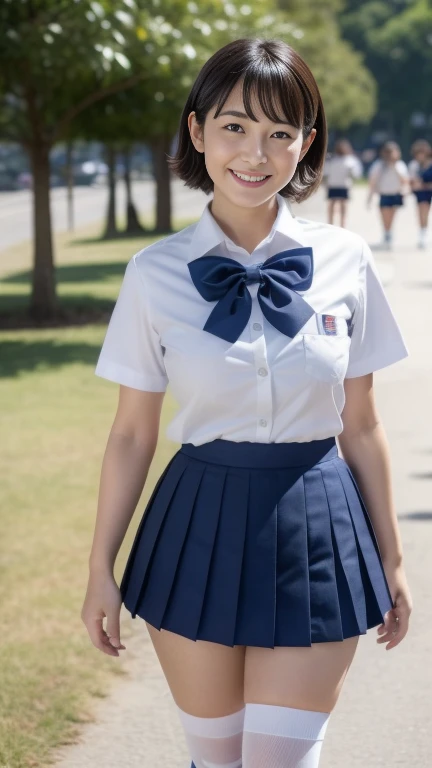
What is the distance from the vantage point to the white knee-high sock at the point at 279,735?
268cm

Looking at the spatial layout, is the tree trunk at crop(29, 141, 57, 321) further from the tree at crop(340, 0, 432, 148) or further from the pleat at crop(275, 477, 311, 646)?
the tree at crop(340, 0, 432, 148)

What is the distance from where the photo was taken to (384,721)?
14.6 ft

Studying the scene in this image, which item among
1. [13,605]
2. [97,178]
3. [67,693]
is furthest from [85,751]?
[97,178]

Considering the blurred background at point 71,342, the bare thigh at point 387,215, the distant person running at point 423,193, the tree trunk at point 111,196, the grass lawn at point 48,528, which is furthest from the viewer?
the tree trunk at point 111,196

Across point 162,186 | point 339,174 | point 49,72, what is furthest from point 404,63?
point 49,72

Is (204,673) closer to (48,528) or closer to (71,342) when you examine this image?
(48,528)

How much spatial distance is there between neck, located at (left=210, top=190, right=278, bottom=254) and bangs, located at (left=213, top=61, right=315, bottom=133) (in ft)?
0.68

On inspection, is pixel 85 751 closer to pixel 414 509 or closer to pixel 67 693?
pixel 67 693

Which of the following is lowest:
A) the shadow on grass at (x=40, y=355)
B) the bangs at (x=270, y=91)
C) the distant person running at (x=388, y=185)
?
the distant person running at (x=388, y=185)

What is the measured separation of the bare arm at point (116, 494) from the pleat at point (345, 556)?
1.27 ft

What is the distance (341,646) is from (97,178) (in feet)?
232

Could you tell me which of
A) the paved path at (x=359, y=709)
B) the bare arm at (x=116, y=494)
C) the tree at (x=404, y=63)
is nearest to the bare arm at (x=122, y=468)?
the bare arm at (x=116, y=494)

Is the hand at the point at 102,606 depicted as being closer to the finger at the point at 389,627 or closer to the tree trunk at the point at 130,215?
the finger at the point at 389,627

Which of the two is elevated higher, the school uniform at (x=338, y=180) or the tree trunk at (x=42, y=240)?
the tree trunk at (x=42, y=240)
